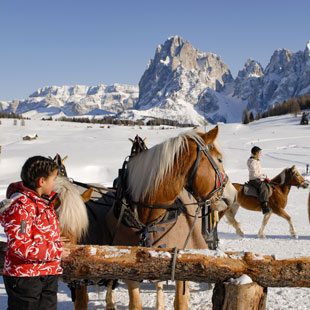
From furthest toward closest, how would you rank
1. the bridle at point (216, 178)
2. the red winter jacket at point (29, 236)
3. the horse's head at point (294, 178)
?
the horse's head at point (294, 178) → the bridle at point (216, 178) → the red winter jacket at point (29, 236)

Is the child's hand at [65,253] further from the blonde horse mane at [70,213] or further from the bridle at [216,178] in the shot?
the bridle at [216,178]

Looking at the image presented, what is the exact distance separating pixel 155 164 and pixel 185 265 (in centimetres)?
99

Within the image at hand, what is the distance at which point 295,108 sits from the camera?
83.9 metres

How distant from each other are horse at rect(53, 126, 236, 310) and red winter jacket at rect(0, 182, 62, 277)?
3.31 feet

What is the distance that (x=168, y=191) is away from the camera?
294 centimetres

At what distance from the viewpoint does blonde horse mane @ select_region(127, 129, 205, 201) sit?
2887 mm

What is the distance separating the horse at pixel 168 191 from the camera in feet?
9.45

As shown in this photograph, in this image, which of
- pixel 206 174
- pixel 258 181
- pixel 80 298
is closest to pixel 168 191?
pixel 206 174

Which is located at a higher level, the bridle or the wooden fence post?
the bridle

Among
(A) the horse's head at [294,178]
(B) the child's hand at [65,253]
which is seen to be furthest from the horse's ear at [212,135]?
(A) the horse's head at [294,178]

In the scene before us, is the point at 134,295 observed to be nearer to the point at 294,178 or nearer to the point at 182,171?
the point at 182,171

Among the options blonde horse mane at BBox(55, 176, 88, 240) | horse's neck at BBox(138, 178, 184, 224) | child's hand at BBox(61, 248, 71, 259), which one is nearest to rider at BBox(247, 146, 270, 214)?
horse's neck at BBox(138, 178, 184, 224)

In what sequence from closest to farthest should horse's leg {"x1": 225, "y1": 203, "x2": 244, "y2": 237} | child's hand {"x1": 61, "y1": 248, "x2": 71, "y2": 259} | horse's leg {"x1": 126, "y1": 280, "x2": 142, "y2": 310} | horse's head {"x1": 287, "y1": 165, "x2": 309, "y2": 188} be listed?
1. child's hand {"x1": 61, "y1": 248, "x2": 71, "y2": 259}
2. horse's leg {"x1": 126, "y1": 280, "x2": 142, "y2": 310}
3. horse's leg {"x1": 225, "y1": 203, "x2": 244, "y2": 237}
4. horse's head {"x1": 287, "y1": 165, "x2": 309, "y2": 188}

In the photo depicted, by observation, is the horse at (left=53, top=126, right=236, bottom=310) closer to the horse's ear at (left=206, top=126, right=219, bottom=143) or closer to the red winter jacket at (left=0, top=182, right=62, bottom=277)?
the horse's ear at (left=206, top=126, right=219, bottom=143)
